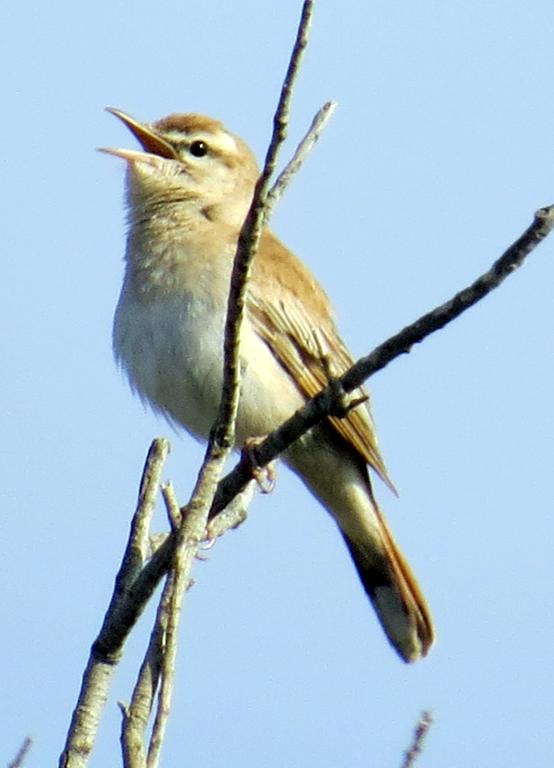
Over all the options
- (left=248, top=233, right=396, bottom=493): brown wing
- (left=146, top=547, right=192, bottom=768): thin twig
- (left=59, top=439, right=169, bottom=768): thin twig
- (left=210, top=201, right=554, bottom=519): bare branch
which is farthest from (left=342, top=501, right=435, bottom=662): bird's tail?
(left=146, top=547, right=192, bottom=768): thin twig

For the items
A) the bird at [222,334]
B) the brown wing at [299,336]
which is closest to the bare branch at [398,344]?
the bird at [222,334]

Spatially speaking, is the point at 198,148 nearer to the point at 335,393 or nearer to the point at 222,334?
the point at 222,334

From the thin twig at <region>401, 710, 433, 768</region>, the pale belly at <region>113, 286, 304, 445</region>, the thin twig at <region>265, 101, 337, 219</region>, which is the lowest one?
the thin twig at <region>401, 710, 433, 768</region>

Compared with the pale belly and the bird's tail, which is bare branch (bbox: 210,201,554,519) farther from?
the bird's tail

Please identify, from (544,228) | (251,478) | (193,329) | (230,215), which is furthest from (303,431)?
(230,215)

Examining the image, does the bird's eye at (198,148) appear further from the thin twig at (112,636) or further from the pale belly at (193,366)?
the thin twig at (112,636)

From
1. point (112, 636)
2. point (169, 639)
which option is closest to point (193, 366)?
point (112, 636)

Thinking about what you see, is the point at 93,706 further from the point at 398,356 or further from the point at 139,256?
the point at 139,256

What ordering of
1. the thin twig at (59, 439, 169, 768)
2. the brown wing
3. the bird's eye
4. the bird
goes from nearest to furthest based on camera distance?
the thin twig at (59, 439, 169, 768) < the bird < the brown wing < the bird's eye
